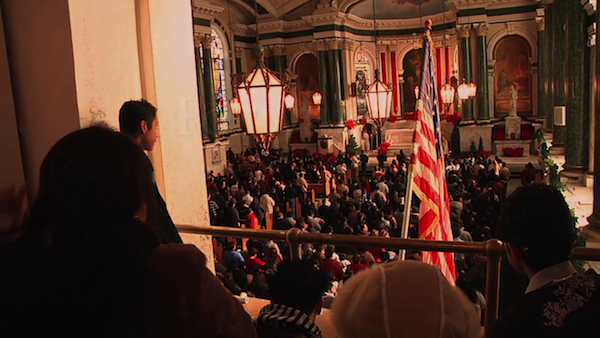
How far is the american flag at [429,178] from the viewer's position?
15.3 ft

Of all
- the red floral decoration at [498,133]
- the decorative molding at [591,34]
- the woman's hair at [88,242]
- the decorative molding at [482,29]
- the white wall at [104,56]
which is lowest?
the red floral decoration at [498,133]

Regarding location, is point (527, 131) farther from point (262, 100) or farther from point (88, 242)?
point (88, 242)

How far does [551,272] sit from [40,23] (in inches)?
117

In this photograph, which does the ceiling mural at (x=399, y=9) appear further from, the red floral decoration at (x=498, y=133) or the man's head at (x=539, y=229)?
the man's head at (x=539, y=229)

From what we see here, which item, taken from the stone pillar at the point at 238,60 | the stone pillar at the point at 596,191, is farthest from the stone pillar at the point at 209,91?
the stone pillar at the point at 596,191

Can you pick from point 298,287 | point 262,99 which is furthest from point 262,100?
point 298,287

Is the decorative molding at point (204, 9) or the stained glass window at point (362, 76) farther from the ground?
the decorative molding at point (204, 9)

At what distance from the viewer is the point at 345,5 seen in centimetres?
2566

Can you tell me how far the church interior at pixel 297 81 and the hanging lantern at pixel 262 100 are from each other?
1 cm

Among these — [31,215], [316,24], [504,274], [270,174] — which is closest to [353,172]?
[270,174]

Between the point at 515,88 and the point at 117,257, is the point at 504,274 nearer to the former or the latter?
the point at 117,257

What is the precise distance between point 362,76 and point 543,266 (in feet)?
91.8

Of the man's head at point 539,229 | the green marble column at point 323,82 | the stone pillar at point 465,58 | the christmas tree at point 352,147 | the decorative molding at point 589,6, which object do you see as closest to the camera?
the man's head at point 539,229

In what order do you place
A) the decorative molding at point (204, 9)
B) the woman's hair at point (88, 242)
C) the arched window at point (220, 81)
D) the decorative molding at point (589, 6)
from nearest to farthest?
the woman's hair at point (88, 242), the decorative molding at point (589, 6), the decorative molding at point (204, 9), the arched window at point (220, 81)
